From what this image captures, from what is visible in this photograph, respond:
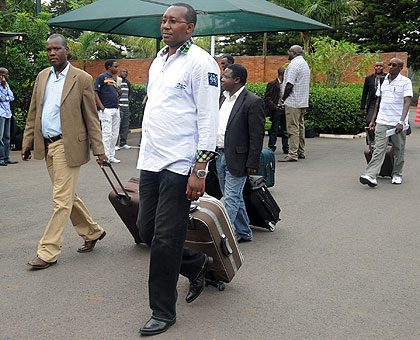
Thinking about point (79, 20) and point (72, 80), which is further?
point (79, 20)

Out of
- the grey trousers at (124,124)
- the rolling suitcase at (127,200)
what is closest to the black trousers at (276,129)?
the grey trousers at (124,124)

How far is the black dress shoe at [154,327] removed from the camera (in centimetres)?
351

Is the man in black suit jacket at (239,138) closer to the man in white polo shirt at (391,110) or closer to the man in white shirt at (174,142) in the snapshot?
the man in white shirt at (174,142)

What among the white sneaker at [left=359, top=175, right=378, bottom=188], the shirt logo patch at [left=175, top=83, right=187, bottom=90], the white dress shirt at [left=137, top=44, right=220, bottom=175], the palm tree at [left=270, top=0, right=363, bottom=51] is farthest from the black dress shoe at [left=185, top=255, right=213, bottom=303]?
the palm tree at [left=270, top=0, right=363, bottom=51]

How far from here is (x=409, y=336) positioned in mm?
3566

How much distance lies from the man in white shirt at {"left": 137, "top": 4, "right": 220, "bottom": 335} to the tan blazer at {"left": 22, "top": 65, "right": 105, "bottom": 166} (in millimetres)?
1472

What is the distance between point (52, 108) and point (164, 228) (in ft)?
6.61

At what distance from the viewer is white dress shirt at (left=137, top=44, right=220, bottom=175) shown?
11.2 ft

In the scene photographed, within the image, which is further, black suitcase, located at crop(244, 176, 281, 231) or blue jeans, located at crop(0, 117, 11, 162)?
blue jeans, located at crop(0, 117, 11, 162)

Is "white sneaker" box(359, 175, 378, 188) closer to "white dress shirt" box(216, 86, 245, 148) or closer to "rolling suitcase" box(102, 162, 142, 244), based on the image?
"white dress shirt" box(216, 86, 245, 148)

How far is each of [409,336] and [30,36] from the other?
1232 centimetres

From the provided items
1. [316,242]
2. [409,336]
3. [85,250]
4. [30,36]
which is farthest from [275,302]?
[30,36]

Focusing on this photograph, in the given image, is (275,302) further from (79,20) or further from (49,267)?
(79,20)

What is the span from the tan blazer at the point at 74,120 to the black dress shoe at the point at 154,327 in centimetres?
184
